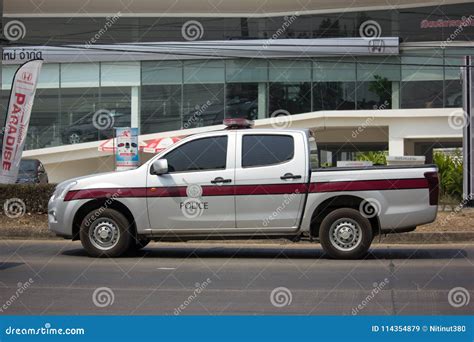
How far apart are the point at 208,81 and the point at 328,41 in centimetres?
579

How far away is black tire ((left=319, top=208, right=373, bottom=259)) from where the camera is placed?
1047 centimetres

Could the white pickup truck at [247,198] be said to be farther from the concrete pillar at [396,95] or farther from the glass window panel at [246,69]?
the glass window panel at [246,69]

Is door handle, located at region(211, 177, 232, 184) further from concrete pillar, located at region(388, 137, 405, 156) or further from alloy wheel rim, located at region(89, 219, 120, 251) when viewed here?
concrete pillar, located at region(388, 137, 405, 156)

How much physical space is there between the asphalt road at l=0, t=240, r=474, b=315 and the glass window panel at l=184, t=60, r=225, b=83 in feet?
70.5

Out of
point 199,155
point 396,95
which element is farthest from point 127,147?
point 396,95

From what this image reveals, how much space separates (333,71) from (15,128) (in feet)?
60.7

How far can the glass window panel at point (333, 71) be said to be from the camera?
106 feet

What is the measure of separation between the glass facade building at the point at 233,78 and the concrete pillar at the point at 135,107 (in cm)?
5

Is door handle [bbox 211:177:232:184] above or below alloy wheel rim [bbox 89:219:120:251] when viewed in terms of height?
above

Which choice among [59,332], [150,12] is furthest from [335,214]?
[150,12]

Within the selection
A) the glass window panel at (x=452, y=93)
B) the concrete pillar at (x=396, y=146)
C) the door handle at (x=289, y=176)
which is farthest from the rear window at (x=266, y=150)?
the glass window panel at (x=452, y=93)

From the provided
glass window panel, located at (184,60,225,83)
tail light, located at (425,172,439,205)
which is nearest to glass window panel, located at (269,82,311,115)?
glass window panel, located at (184,60,225,83)

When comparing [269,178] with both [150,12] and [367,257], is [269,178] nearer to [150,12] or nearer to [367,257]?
[367,257]

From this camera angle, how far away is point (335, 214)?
1050 cm
